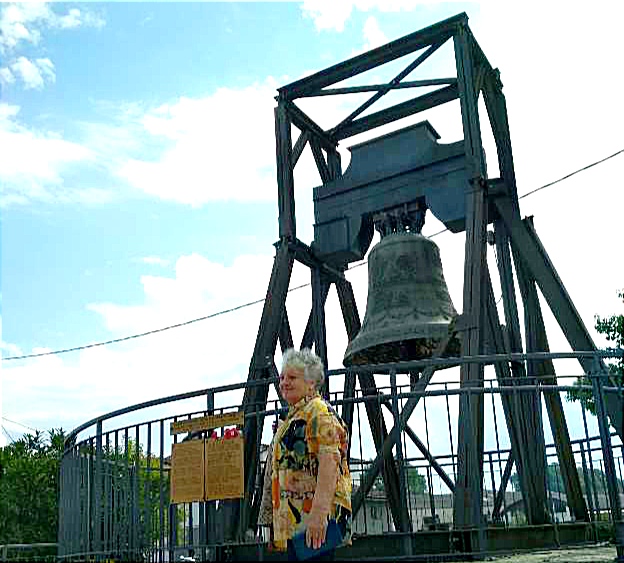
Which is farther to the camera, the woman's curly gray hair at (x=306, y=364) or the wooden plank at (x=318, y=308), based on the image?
the wooden plank at (x=318, y=308)

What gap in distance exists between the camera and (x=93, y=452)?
720 centimetres

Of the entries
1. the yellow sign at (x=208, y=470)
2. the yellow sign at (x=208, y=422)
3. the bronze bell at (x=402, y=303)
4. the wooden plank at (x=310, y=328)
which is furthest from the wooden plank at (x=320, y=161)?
the yellow sign at (x=208, y=470)

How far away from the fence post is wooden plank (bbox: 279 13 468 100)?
16.3 feet

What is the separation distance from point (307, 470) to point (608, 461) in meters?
2.87

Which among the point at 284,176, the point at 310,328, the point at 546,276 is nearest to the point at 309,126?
the point at 284,176

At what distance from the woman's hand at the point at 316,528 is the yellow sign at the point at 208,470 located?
2.68m

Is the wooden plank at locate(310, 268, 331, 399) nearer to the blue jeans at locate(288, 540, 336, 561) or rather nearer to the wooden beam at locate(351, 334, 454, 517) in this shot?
the wooden beam at locate(351, 334, 454, 517)

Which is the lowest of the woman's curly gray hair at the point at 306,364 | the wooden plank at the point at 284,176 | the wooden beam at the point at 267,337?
the woman's curly gray hair at the point at 306,364

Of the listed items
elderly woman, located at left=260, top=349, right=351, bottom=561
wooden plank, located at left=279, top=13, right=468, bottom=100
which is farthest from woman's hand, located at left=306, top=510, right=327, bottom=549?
wooden plank, located at left=279, top=13, right=468, bottom=100

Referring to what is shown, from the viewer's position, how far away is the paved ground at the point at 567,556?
17.1 ft

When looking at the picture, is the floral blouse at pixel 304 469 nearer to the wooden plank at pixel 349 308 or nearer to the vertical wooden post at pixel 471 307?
the vertical wooden post at pixel 471 307

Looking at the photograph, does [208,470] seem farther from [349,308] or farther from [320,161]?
[320,161]

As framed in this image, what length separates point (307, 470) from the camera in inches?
141

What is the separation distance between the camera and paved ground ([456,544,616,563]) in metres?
5.21
